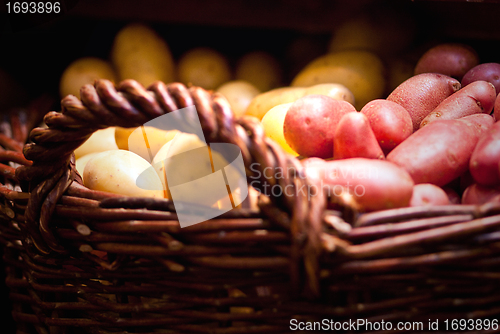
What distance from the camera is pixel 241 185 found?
38cm

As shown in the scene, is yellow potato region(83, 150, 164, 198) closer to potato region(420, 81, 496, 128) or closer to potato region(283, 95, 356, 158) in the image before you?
potato region(283, 95, 356, 158)

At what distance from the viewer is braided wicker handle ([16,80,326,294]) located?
0.95ft

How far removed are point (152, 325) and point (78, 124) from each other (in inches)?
8.8

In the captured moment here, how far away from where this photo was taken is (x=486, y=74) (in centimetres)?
59

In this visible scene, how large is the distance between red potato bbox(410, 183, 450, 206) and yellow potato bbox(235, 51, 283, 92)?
1.80 ft

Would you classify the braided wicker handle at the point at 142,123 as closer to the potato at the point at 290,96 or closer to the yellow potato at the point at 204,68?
the potato at the point at 290,96

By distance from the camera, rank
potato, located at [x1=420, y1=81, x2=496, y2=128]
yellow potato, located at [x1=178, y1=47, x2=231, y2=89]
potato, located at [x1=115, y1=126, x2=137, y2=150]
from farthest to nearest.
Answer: yellow potato, located at [x1=178, y1=47, x2=231, y2=89]
potato, located at [x1=115, y1=126, x2=137, y2=150]
potato, located at [x1=420, y1=81, x2=496, y2=128]

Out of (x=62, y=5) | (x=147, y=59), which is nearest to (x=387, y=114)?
(x=147, y=59)

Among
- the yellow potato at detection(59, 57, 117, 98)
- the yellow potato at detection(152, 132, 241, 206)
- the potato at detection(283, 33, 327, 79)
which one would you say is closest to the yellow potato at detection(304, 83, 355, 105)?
the potato at detection(283, 33, 327, 79)

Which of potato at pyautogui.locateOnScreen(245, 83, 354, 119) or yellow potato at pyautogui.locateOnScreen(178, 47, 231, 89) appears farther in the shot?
yellow potato at pyautogui.locateOnScreen(178, 47, 231, 89)

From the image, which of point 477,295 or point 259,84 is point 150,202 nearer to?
point 477,295

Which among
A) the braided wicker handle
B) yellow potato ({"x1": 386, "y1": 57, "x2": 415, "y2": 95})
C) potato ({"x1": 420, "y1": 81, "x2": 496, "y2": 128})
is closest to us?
the braided wicker handle

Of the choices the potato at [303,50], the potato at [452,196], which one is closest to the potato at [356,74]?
the potato at [303,50]

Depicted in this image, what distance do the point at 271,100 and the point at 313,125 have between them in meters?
0.25
